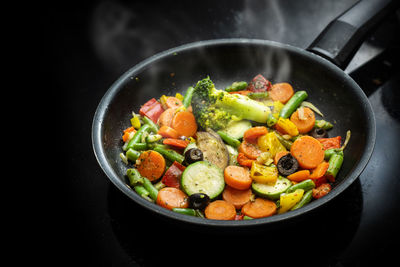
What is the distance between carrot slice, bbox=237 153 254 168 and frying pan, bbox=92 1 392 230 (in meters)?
0.65

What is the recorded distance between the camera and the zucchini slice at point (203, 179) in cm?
256

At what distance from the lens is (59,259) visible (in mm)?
2645

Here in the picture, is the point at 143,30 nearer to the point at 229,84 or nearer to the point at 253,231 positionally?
the point at 229,84

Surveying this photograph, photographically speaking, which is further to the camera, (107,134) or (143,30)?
(143,30)

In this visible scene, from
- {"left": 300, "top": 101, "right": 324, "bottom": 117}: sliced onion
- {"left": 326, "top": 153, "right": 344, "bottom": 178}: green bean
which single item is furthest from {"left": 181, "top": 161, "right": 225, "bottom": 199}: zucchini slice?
{"left": 300, "top": 101, "right": 324, "bottom": 117}: sliced onion

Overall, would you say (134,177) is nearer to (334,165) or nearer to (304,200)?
(304,200)

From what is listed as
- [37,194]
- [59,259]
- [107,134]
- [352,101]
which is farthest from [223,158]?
[37,194]

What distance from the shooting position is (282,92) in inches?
134

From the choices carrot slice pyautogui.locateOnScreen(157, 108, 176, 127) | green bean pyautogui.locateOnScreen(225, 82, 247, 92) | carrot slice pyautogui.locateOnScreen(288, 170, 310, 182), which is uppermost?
green bean pyautogui.locateOnScreen(225, 82, 247, 92)

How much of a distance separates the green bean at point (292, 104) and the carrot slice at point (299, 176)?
27.3 inches

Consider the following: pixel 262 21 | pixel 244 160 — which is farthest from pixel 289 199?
pixel 262 21

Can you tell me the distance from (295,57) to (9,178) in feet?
9.30

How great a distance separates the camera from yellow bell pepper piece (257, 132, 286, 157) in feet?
→ 9.33

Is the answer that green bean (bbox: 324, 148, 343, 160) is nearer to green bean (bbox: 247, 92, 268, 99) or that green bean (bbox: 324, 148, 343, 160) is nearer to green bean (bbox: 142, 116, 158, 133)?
green bean (bbox: 247, 92, 268, 99)
